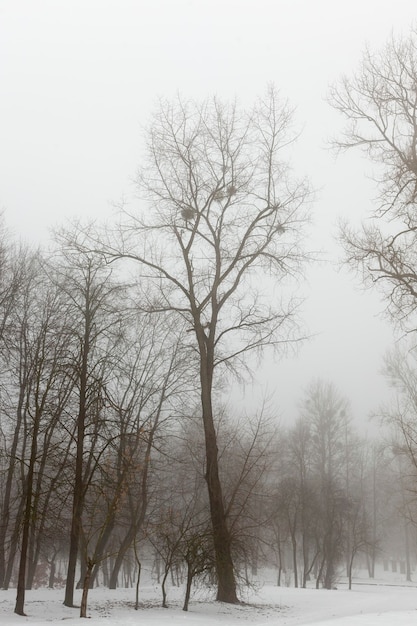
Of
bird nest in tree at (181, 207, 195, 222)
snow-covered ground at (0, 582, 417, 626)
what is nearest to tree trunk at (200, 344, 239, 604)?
snow-covered ground at (0, 582, 417, 626)

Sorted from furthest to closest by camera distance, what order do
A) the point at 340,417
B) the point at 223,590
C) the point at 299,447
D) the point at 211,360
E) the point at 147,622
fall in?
the point at 340,417 < the point at 299,447 < the point at 211,360 < the point at 223,590 < the point at 147,622

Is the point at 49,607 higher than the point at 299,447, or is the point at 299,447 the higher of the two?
the point at 299,447

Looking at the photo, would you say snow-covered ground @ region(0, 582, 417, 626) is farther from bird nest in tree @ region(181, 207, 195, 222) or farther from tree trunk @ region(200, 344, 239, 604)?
bird nest in tree @ region(181, 207, 195, 222)

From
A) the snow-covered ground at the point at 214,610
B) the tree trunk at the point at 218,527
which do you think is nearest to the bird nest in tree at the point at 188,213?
the tree trunk at the point at 218,527

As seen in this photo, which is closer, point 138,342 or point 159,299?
point 159,299

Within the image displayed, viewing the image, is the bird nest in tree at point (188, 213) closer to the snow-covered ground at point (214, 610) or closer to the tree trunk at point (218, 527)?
the tree trunk at point (218, 527)

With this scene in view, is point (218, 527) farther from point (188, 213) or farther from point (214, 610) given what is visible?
Answer: point (188, 213)

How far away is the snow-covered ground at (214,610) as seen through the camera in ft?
47.8

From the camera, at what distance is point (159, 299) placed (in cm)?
2139

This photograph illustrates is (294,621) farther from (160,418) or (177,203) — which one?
(160,418)

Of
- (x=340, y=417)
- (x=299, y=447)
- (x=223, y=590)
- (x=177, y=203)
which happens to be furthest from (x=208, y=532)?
(x=340, y=417)

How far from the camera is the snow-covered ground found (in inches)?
574

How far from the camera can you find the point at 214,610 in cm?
1762

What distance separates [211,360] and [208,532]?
5137 mm
